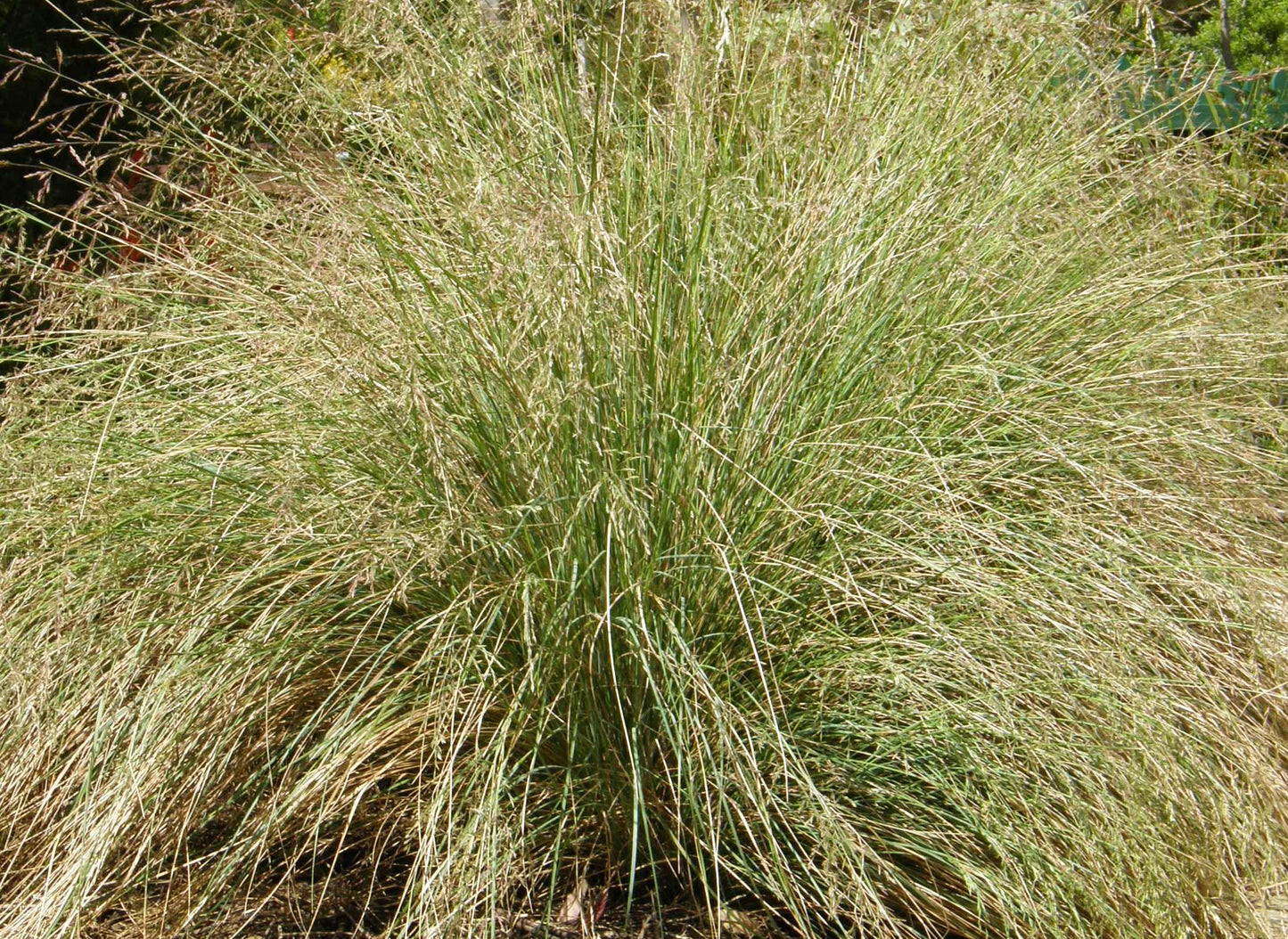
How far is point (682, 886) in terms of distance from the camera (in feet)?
7.50

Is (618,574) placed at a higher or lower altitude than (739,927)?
higher

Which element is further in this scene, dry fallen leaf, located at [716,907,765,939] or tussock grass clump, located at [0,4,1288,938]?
dry fallen leaf, located at [716,907,765,939]

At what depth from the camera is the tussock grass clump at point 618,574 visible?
2137mm

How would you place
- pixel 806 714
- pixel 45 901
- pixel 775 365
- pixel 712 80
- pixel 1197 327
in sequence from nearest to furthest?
1. pixel 45 901
2. pixel 806 714
3. pixel 775 365
4. pixel 1197 327
5. pixel 712 80

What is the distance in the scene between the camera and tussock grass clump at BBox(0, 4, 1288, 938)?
214 cm

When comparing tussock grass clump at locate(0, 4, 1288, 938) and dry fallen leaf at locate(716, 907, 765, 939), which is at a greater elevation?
tussock grass clump at locate(0, 4, 1288, 938)

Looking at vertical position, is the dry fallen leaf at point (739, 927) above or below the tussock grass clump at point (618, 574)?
below

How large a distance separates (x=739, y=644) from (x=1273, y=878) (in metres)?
0.99

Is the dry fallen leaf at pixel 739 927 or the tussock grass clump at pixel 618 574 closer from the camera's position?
the tussock grass clump at pixel 618 574

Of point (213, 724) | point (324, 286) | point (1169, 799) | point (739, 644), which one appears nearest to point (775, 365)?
point (739, 644)

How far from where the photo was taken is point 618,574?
222 cm

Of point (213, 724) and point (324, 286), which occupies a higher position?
point (324, 286)

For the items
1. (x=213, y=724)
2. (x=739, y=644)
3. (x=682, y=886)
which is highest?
(x=739, y=644)

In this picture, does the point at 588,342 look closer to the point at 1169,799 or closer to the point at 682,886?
the point at 682,886
